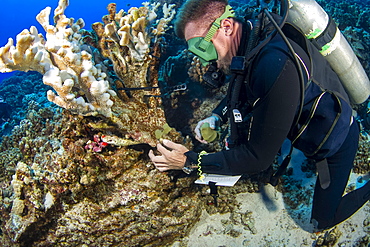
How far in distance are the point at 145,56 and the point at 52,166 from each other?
1.94m

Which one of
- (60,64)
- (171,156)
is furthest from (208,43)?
(60,64)

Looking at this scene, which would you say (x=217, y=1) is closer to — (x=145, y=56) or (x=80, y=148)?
(x=145, y=56)

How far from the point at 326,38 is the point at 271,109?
2317 mm

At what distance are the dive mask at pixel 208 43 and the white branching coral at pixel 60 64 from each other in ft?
3.71

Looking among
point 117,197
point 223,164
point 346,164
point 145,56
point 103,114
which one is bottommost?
point 346,164

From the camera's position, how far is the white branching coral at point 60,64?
2.01 m

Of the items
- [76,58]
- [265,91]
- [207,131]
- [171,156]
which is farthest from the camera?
[207,131]

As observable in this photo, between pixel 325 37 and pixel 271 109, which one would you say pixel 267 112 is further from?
pixel 325 37

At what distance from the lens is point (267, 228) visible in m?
3.56

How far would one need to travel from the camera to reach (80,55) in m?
2.35

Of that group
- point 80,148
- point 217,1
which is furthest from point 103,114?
point 217,1

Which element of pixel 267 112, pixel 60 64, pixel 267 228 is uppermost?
pixel 60 64

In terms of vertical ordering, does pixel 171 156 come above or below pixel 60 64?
below

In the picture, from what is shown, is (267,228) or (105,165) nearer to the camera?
(105,165)
